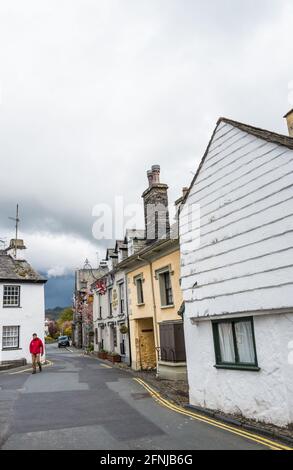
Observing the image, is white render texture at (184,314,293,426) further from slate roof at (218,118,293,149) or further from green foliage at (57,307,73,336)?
green foliage at (57,307,73,336)

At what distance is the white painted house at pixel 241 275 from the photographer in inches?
314

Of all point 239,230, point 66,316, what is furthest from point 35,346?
point 66,316

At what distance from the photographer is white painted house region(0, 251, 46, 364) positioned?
2528 cm

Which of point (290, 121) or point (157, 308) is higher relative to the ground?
point (290, 121)

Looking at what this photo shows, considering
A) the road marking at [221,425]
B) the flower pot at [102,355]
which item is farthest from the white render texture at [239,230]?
the flower pot at [102,355]

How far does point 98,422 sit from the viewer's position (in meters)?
9.01

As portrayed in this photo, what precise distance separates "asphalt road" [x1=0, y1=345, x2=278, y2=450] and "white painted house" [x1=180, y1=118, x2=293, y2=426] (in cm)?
123

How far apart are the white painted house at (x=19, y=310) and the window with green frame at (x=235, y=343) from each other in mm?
19340

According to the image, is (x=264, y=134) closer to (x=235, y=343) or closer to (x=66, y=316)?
(x=235, y=343)

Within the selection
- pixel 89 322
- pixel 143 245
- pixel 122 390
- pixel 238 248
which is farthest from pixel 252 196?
pixel 89 322

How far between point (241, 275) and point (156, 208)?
42.0ft
